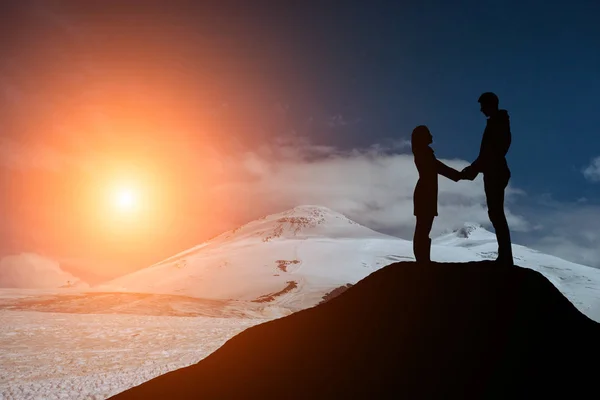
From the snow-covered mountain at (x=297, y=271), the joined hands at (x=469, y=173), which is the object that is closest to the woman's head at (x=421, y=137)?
the joined hands at (x=469, y=173)

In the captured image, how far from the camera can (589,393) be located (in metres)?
4.77

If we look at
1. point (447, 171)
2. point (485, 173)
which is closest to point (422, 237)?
point (447, 171)

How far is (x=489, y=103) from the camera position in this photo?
21.8ft

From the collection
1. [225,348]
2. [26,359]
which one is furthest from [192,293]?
[225,348]

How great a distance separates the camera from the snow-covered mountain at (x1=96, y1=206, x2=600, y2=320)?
5466cm

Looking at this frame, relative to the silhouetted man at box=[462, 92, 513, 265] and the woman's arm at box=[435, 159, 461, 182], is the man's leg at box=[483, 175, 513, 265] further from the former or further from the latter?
the woman's arm at box=[435, 159, 461, 182]

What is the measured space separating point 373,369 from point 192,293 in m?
55.6

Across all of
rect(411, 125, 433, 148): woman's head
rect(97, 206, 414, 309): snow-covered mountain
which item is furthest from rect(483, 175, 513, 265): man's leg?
rect(97, 206, 414, 309): snow-covered mountain

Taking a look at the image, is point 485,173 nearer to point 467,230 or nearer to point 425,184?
point 425,184

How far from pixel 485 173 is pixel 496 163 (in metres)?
0.23

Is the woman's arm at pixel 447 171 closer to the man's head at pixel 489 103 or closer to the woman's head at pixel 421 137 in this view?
the woman's head at pixel 421 137

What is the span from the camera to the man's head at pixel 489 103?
21.8 feet

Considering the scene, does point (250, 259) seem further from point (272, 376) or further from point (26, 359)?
point (272, 376)

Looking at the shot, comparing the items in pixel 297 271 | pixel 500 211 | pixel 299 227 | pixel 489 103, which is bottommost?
pixel 500 211
